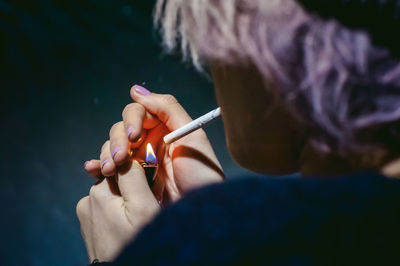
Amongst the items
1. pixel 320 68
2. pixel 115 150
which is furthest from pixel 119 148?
pixel 320 68

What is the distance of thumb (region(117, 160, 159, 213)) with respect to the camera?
0.58 meters

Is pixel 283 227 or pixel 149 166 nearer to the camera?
pixel 283 227

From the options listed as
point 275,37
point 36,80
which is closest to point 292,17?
point 275,37

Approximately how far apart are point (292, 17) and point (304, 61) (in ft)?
0.17

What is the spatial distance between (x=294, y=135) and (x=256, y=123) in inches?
2.1

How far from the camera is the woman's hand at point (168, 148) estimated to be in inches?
27.0

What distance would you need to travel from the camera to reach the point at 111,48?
26.9 inches

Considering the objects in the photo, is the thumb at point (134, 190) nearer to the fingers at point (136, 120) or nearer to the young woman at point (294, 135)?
the fingers at point (136, 120)

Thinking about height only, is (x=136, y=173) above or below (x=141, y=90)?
below

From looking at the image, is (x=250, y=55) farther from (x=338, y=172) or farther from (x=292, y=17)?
(x=338, y=172)

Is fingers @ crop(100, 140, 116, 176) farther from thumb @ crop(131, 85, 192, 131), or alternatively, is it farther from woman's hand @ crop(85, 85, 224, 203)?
thumb @ crop(131, 85, 192, 131)

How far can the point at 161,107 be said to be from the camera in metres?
0.73

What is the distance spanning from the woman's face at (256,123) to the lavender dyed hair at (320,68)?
2 cm

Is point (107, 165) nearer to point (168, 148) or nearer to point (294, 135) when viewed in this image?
point (168, 148)
